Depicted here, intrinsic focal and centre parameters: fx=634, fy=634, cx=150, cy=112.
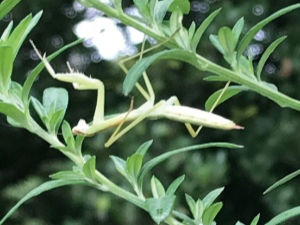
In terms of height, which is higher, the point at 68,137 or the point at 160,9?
the point at 160,9

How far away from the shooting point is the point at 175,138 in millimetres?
2787

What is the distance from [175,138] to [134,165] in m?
2.02

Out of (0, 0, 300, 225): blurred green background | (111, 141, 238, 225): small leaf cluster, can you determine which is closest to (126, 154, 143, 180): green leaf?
(111, 141, 238, 225): small leaf cluster

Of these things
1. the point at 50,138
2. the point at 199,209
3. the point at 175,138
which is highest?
the point at 50,138

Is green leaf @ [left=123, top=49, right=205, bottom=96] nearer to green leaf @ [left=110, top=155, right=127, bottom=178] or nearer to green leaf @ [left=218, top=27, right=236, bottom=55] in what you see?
green leaf @ [left=218, top=27, right=236, bottom=55]

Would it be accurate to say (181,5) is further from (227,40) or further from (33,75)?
(33,75)

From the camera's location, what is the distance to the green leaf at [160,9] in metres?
0.74

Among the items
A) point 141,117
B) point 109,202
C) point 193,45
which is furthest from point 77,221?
point 193,45

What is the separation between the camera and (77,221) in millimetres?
2828

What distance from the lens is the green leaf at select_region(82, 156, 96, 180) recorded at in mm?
733

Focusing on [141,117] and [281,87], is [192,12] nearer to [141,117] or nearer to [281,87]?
[281,87]

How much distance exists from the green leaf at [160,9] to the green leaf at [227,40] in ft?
0.24

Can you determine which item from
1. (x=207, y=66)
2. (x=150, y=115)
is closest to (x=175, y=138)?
(x=150, y=115)

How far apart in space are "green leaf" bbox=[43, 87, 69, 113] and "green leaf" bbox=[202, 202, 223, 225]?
0.79 feet
